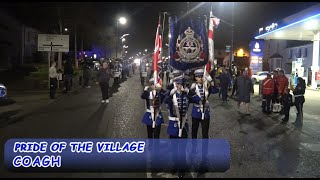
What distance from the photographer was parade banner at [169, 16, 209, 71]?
307 inches

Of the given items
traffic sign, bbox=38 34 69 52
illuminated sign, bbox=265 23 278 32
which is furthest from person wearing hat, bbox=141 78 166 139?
illuminated sign, bbox=265 23 278 32

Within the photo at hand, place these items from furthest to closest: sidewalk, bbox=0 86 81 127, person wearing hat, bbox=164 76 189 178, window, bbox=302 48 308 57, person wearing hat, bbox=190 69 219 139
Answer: window, bbox=302 48 308 57, sidewalk, bbox=0 86 81 127, person wearing hat, bbox=190 69 219 139, person wearing hat, bbox=164 76 189 178

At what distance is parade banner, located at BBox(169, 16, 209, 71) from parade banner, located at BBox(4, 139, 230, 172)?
1.54m

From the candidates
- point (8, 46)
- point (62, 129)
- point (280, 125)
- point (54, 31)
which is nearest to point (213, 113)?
point (280, 125)

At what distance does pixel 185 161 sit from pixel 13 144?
13.4 feet

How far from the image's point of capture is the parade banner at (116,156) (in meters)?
7.17

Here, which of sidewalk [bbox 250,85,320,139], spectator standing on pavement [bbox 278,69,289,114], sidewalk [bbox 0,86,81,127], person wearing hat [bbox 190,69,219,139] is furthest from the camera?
spectator standing on pavement [bbox 278,69,289,114]

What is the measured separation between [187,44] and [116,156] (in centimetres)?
260

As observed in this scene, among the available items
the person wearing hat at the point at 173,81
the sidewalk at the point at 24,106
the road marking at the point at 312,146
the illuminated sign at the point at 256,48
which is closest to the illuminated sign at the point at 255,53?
the illuminated sign at the point at 256,48

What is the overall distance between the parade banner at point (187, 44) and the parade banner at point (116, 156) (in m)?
1.54

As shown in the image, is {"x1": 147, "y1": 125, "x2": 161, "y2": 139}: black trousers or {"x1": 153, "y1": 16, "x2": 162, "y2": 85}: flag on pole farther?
{"x1": 147, "y1": 125, "x2": 161, "y2": 139}: black trousers

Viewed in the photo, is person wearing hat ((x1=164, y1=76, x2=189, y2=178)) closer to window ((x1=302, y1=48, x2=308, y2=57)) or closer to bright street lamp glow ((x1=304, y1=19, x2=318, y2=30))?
bright street lamp glow ((x1=304, y1=19, x2=318, y2=30))

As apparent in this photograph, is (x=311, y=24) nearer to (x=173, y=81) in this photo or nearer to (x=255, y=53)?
(x=255, y=53)

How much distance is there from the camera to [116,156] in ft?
25.6
